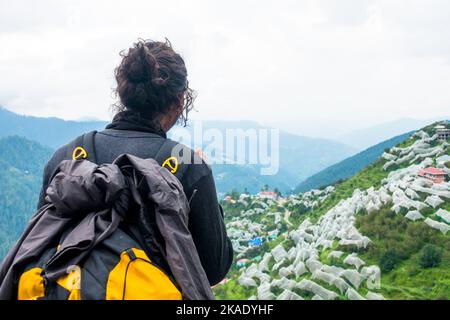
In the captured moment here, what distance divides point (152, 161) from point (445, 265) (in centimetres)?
1290

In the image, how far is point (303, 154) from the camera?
141 meters

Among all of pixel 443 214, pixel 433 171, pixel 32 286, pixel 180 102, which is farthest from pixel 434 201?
pixel 32 286

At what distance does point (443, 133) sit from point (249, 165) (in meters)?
43.6

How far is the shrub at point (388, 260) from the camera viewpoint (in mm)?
13408

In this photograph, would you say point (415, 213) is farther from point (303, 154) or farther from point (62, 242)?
point (303, 154)

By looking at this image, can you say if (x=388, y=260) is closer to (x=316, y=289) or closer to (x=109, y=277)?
(x=316, y=289)

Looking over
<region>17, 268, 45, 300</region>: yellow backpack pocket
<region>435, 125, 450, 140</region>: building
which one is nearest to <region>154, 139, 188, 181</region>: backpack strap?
<region>17, 268, 45, 300</region>: yellow backpack pocket

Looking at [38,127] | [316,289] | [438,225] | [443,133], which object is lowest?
[38,127]

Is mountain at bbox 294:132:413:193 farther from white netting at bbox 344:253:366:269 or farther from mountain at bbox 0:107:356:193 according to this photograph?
white netting at bbox 344:253:366:269

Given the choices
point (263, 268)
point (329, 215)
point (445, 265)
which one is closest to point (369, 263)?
point (445, 265)

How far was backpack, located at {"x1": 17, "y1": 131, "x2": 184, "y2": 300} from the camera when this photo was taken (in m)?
1.23

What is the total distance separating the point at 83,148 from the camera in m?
1.63

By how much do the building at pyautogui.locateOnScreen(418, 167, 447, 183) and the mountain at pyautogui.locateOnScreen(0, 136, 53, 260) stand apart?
5775cm
